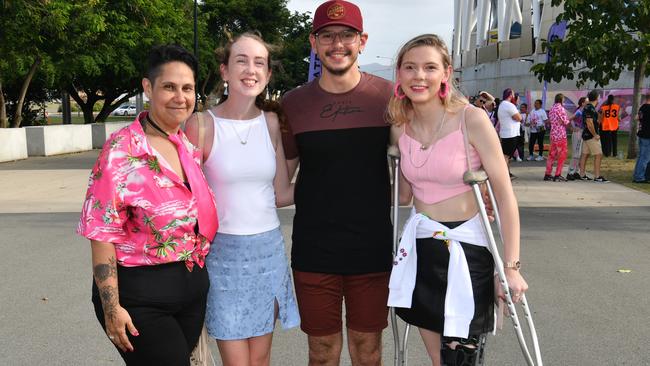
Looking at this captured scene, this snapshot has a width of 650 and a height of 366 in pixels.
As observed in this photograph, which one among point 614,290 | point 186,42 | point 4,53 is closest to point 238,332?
point 614,290

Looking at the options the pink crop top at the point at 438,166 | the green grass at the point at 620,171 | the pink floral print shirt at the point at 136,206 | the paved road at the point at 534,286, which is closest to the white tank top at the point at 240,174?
the pink floral print shirt at the point at 136,206

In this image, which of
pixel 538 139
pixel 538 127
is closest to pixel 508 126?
pixel 538 127

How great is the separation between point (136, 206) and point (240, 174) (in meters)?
0.61

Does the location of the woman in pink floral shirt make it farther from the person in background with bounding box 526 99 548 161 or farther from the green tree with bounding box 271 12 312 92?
the green tree with bounding box 271 12 312 92

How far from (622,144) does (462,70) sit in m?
38.1

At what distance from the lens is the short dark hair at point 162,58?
8.85 feet

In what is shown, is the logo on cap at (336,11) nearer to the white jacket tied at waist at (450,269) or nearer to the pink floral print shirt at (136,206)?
the white jacket tied at waist at (450,269)

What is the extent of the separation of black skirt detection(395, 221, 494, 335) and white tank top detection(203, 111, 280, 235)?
76 centimetres

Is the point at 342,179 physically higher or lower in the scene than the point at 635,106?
lower

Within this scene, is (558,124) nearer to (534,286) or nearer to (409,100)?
(534,286)

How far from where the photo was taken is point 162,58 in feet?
8.84

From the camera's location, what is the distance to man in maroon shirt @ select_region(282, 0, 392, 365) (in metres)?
3.15

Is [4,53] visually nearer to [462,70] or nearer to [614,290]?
[614,290]

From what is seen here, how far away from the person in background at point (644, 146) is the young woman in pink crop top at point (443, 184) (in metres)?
11.5
